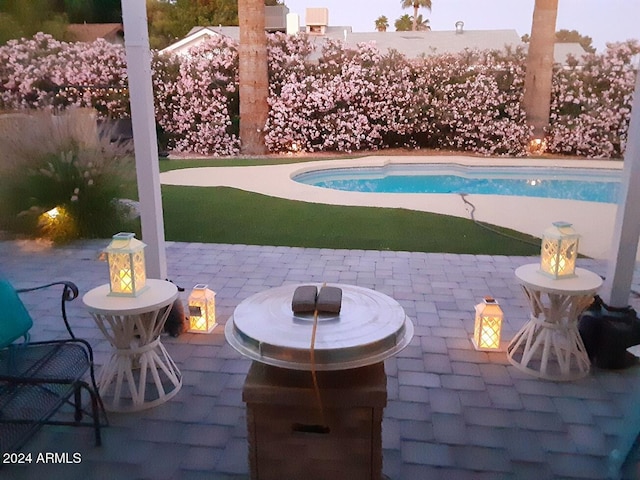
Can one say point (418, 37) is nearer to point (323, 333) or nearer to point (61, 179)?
point (61, 179)

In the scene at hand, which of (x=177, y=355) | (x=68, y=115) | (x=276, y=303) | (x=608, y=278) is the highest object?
(x=68, y=115)

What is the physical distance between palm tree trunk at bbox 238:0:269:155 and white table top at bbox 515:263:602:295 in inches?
402

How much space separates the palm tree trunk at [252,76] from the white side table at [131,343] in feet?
33.1

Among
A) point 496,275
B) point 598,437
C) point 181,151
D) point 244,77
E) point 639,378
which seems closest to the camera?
point 598,437

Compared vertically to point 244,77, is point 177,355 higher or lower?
lower

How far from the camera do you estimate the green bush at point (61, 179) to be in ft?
18.8

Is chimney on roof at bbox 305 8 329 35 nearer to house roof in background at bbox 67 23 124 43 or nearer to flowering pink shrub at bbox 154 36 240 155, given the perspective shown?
flowering pink shrub at bbox 154 36 240 155

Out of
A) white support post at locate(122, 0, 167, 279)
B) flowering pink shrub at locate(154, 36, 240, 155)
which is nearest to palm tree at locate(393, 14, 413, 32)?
flowering pink shrub at locate(154, 36, 240, 155)

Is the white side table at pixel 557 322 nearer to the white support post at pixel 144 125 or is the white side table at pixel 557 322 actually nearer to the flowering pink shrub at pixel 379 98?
the white support post at pixel 144 125

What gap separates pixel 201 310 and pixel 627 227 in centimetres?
275

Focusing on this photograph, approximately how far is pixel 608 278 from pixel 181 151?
1142 cm

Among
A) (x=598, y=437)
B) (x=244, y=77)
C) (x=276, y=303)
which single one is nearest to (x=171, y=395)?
(x=276, y=303)

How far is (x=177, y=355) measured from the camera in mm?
3422

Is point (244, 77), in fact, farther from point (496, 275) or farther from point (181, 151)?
point (496, 275)
